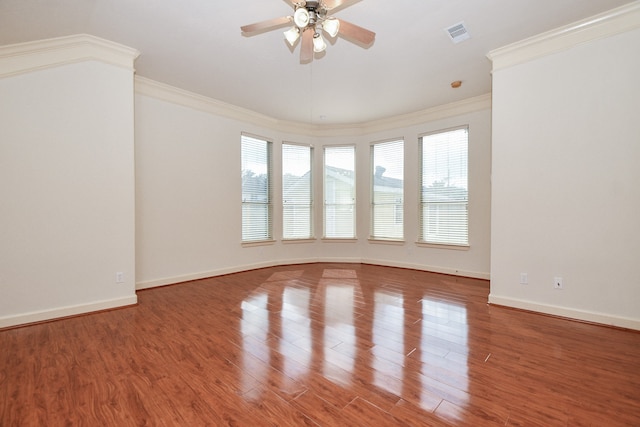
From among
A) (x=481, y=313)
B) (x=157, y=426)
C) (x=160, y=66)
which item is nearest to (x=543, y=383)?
(x=481, y=313)

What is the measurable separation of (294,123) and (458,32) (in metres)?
3.71

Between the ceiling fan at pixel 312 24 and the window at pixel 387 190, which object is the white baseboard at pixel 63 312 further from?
the window at pixel 387 190

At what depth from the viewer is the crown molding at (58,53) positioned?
9.41 ft

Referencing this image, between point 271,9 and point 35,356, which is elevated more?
point 271,9

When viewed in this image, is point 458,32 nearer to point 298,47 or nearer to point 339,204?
point 298,47

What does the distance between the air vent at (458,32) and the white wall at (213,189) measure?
1985mm

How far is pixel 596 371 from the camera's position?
203 cm

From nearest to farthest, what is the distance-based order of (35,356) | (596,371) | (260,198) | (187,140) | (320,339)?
(596,371), (35,356), (320,339), (187,140), (260,198)

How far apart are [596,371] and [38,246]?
16.6 ft

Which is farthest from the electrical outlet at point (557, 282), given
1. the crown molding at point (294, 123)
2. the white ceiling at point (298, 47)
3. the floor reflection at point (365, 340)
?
the crown molding at point (294, 123)

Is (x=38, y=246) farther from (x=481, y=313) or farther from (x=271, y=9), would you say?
(x=481, y=313)

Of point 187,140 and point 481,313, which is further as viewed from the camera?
point 187,140

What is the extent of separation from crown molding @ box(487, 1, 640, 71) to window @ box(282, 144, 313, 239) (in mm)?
3855

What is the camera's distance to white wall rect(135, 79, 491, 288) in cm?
421
